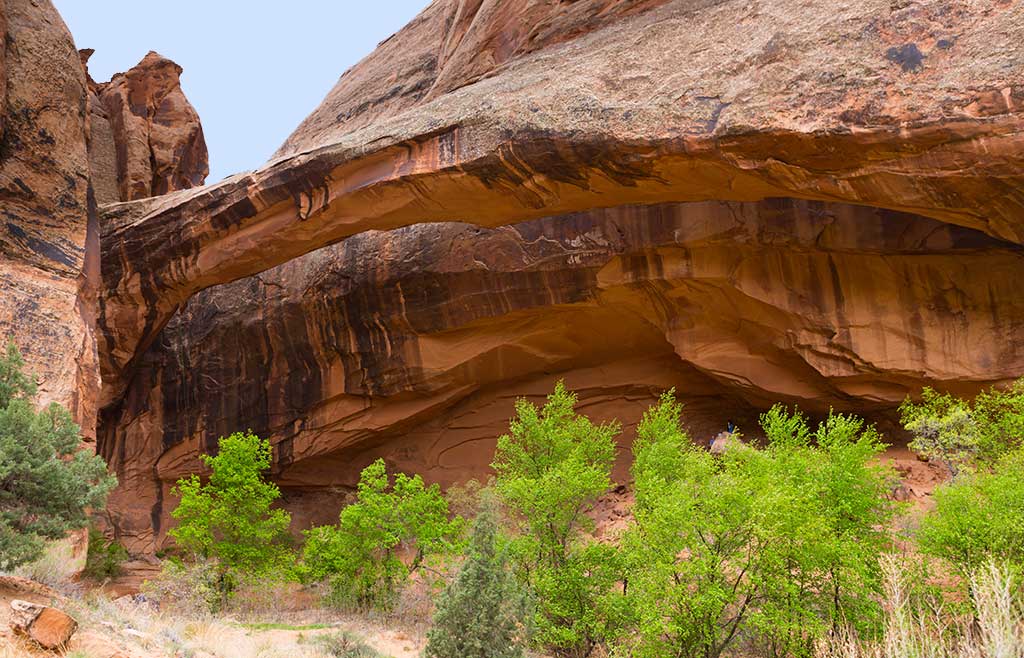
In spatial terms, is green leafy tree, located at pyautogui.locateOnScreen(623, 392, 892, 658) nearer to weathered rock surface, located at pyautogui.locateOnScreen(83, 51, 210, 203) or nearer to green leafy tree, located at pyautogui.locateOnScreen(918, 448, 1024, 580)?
green leafy tree, located at pyautogui.locateOnScreen(918, 448, 1024, 580)

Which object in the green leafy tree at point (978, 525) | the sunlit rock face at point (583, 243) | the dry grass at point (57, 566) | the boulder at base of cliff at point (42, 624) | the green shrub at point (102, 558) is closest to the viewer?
the boulder at base of cliff at point (42, 624)

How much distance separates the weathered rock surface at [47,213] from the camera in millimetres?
12375

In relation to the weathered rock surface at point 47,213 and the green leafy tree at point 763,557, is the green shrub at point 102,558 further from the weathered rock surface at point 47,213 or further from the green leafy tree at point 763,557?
the green leafy tree at point 763,557

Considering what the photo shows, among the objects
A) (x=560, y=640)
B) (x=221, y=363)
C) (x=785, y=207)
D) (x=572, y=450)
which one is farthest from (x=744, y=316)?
(x=221, y=363)

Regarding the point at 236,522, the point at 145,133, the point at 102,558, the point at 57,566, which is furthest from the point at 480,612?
the point at 145,133

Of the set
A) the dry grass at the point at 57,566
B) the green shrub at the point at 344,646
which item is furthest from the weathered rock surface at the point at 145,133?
the green shrub at the point at 344,646

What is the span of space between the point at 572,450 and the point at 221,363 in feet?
34.6

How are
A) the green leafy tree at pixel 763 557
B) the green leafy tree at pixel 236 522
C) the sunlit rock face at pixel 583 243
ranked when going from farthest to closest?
the green leafy tree at pixel 236 522 → the sunlit rock face at pixel 583 243 → the green leafy tree at pixel 763 557

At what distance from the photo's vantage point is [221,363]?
70.9ft

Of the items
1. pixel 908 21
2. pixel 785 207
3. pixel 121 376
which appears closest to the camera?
pixel 908 21

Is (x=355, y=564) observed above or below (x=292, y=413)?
below

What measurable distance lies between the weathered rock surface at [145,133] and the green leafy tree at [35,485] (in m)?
17.2

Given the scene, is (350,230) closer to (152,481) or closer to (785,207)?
(785,207)

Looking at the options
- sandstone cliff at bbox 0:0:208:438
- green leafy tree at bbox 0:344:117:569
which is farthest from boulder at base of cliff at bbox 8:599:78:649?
sandstone cliff at bbox 0:0:208:438
